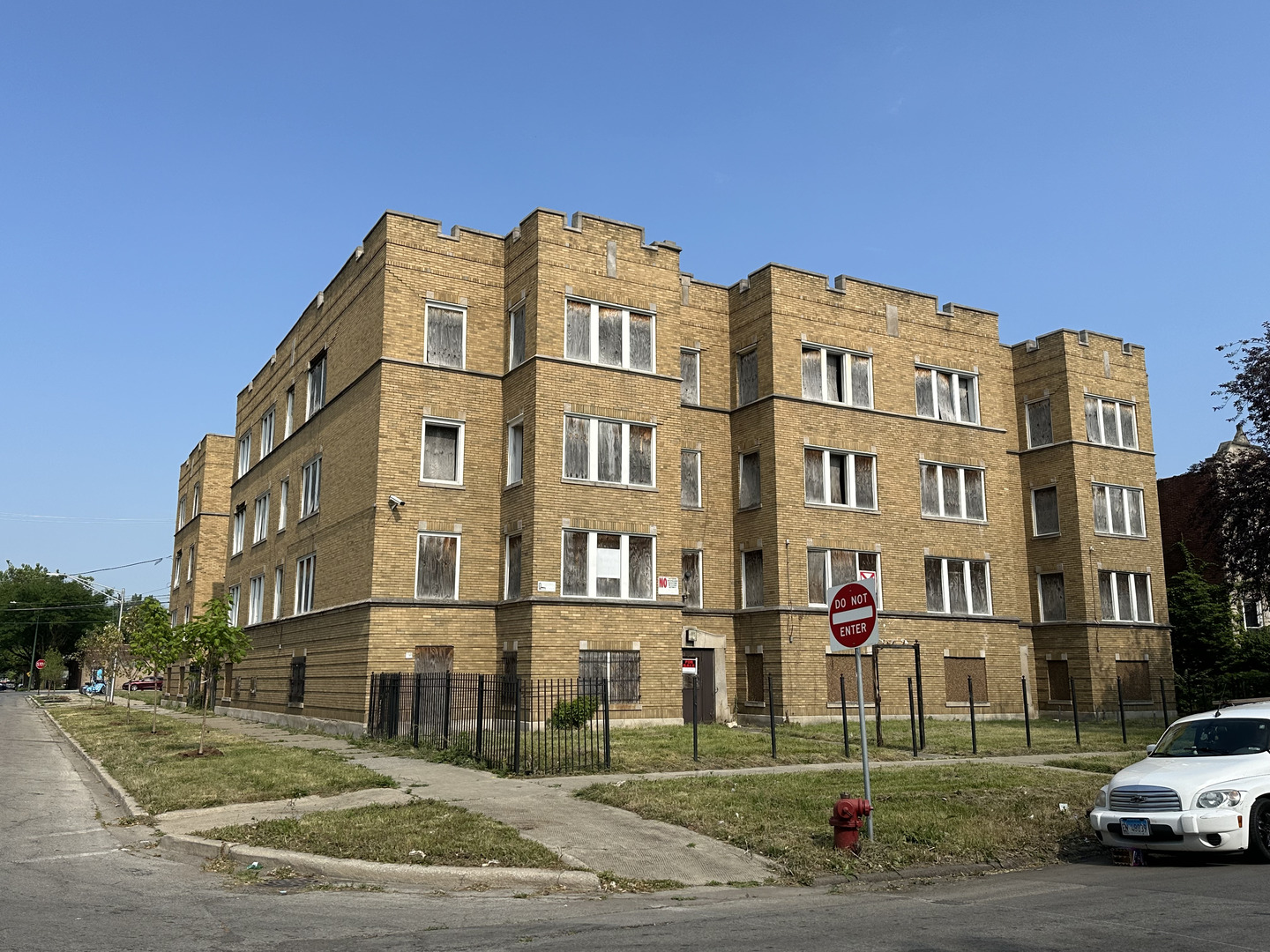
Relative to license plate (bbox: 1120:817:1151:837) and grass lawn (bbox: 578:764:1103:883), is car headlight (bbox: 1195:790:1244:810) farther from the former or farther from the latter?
grass lawn (bbox: 578:764:1103:883)

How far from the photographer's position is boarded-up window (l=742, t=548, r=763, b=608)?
1170 inches

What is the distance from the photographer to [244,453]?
4328 centimetres

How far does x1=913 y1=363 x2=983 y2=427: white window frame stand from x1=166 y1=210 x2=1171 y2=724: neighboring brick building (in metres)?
0.10

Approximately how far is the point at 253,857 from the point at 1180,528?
45.7 m

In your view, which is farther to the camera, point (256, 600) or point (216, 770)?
point (256, 600)

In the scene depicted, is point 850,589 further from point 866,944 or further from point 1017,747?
point 1017,747

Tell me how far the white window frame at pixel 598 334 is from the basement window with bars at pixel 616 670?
7.53 meters

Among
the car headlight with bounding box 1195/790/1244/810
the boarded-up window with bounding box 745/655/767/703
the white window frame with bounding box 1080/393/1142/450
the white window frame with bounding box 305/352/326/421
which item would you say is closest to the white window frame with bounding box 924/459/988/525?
the white window frame with bounding box 1080/393/1142/450

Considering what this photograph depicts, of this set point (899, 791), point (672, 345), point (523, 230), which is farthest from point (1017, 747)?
point (523, 230)

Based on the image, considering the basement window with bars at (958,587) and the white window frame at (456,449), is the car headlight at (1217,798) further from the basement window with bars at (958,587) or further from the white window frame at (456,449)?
the basement window with bars at (958,587)

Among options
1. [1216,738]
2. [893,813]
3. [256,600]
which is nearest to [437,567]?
[256,600]

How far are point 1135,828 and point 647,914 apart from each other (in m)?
5.55

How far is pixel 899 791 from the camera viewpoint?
562 inches

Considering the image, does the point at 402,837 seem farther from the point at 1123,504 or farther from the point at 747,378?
the point at 1123,504
